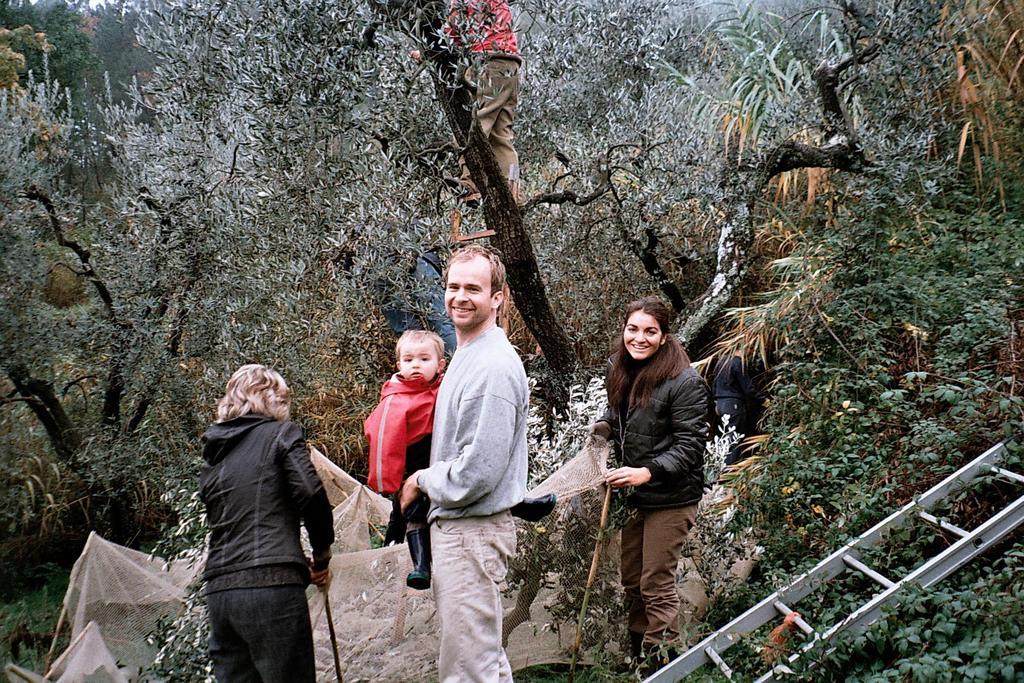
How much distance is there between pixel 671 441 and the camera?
4367 millimetres

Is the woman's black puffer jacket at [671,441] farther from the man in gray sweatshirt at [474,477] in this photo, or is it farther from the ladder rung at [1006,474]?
the ladder rung at [1006,474]

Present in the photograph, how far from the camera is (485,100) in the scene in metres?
5.45

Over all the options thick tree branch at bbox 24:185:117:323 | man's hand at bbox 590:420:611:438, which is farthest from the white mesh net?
thick tree branch at bbox 24:185:117:323

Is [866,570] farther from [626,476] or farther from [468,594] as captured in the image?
[468,594]

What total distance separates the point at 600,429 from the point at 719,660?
123 cm

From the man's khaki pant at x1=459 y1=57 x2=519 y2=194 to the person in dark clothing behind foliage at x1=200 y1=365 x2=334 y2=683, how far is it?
7.25 ft

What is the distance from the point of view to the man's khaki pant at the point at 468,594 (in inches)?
124

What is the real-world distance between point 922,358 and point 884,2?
2661mm

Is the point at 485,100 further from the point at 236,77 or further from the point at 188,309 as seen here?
the point at 188,309

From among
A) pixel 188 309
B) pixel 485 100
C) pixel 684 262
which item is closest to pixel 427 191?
pixel 485 100

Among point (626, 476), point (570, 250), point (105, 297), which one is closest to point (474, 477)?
point (626, 476)

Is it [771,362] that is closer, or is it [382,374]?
[382,374]

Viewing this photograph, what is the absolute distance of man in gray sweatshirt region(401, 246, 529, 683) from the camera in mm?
3074

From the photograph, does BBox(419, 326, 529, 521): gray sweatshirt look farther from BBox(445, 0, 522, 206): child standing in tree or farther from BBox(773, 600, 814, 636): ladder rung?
BBox(445, 0, 522, 206): child standing in tree
